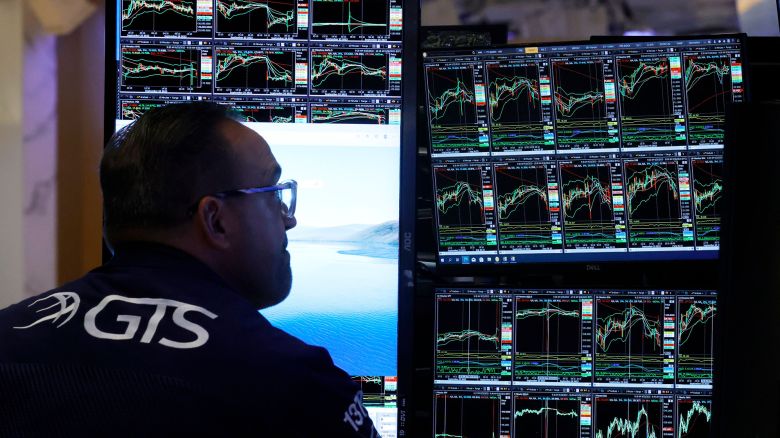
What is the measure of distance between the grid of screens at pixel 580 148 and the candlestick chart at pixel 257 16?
317 millimetres

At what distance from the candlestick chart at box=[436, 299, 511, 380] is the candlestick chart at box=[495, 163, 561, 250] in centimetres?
15

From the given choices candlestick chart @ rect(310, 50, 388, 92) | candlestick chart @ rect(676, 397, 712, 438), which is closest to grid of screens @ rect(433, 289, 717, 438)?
candlestick chart @ rect(676, 397, 712, 438)

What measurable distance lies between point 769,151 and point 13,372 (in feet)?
2.64

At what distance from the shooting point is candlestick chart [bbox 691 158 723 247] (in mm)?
1807

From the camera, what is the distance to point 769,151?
2.47 ft

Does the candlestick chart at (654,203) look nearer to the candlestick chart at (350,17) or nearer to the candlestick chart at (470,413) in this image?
the candlestick chart at (470,413)

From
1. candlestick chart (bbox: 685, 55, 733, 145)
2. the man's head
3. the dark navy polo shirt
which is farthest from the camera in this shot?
candlestick chart (bbox: 685, 55, 733, 145)

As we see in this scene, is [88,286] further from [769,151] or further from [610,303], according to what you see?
[610,303]

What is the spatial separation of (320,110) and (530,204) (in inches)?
19.8

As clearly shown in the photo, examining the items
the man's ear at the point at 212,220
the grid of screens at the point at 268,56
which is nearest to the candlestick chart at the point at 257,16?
the grid of screens at the point at 268,56

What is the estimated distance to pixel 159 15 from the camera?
1.85m

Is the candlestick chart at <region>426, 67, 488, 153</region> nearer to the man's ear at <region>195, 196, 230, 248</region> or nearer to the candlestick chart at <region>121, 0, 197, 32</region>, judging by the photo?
the candlestick chart at <region>121, 0, 197, 32</region>

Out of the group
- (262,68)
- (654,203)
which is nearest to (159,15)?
(262,68)

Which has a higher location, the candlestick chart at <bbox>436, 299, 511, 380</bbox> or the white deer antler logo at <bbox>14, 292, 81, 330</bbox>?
the white deer antler logo at <bbox>14, 292, 81, 330</bbox>
